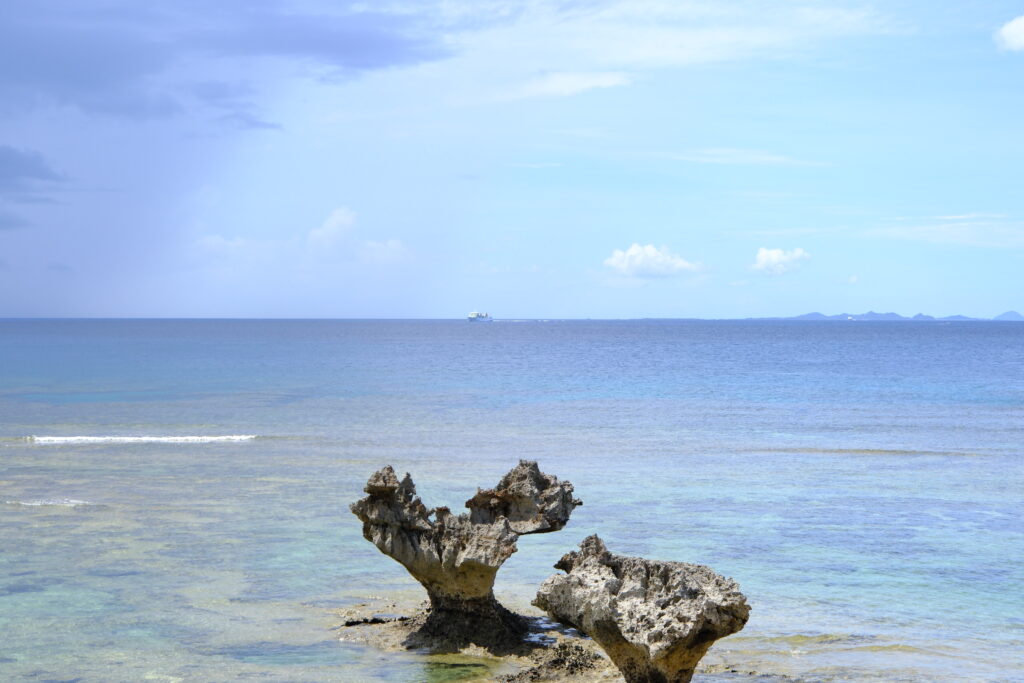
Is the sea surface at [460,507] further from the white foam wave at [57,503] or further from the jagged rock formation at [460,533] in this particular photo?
the jagged rock formation at [460,533]

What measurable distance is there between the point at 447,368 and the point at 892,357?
4065 cm

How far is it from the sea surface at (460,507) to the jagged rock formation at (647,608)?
162 centimetres

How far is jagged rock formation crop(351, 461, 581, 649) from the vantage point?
407 inches

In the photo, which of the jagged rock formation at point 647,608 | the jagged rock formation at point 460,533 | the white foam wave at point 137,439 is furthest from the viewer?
the white foam wave at point 137,439

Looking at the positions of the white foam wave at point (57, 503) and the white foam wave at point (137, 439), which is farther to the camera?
the white foam wave at point (137, 439)

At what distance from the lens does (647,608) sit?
815 cm

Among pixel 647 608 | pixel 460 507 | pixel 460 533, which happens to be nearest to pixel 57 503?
pixel 460 507

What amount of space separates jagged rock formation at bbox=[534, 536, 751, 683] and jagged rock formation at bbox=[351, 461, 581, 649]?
5.73ft

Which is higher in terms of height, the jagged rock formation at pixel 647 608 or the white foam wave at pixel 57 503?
the jagged rock formation at pixel 647 608

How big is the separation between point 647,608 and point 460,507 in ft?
32.3

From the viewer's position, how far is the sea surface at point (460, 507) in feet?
34.3

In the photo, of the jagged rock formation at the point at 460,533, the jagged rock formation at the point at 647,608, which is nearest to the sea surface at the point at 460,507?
the jagged rock formation at the point at 460,533

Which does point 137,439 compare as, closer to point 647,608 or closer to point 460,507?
point 460,507

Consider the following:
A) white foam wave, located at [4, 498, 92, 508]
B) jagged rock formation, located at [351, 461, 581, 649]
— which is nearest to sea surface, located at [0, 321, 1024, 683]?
white foam wave, located at [4, 498, 92, 508]
